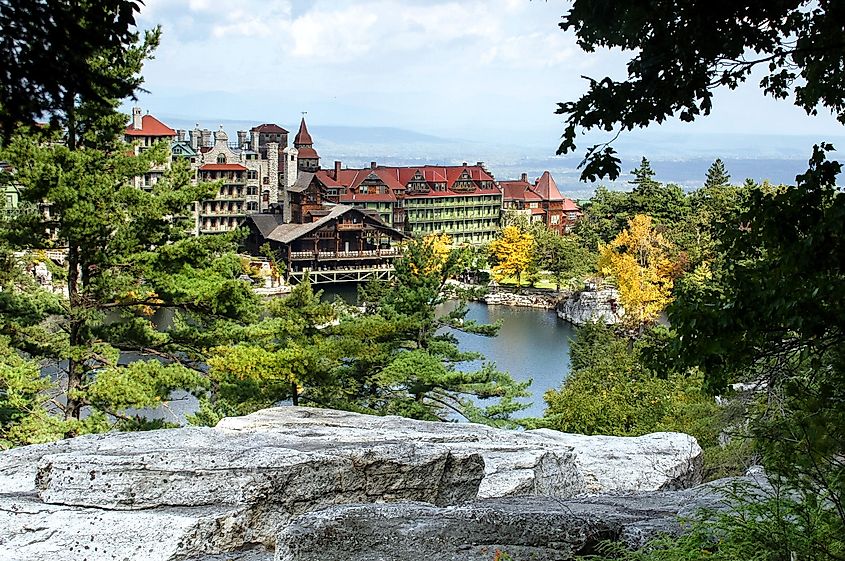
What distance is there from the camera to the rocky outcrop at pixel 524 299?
46.9 meters

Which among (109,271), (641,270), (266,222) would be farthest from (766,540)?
(266,222)

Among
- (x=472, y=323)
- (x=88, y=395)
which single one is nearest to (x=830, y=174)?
(x=88, y=395)

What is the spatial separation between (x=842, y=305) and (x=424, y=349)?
38.9ft

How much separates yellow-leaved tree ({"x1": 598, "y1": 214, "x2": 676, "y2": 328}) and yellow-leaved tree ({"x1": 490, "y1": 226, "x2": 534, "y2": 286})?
6.00 m

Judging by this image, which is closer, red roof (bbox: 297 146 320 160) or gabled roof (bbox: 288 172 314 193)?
gabled roof (bbox: 288 172 314 193)

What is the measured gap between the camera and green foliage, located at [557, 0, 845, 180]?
5605mm

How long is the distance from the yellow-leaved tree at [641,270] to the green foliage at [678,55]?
101 feet

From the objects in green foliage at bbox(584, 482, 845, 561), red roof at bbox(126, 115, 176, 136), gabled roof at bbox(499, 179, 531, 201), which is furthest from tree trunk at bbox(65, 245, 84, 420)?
gabled roof at bbox(499, 179, 531, 201)

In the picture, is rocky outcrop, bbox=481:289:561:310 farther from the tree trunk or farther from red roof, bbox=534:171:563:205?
the tree trunk

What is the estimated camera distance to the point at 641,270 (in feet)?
130

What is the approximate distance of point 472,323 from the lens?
1805 centimetres

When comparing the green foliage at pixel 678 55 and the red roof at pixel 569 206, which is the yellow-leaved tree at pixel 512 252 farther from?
the green foliage at pixel 678 55

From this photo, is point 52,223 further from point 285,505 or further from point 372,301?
point 372,301

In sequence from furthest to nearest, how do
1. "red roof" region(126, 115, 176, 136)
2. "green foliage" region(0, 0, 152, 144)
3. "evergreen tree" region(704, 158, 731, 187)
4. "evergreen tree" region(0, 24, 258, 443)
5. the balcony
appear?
"red roof" region(126, 115, 176, 136) < the balcony < "evergreen tree" region(704, 158, 731, 187) < "evergreen tree" region(0, 24, 258, 443) < "green foliage" region(0, 0, 152, 144)
